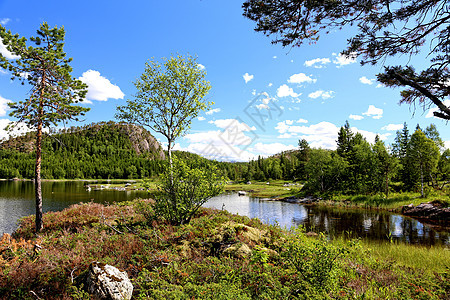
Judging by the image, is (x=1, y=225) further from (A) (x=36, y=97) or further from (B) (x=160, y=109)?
(B) (x=160, y=109)

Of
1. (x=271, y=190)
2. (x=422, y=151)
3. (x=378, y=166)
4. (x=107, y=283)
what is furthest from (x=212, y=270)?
(x=271, y=190)

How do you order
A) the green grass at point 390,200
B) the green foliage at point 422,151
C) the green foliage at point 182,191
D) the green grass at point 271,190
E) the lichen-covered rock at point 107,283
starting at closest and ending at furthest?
the lichen-covered rock at point 107,283, the green foliage at point 182,191, the green grass at point 390,200, the green foliage at point 422,151, the green grass at point 271,190

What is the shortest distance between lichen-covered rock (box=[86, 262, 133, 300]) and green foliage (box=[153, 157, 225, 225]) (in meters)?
5.26

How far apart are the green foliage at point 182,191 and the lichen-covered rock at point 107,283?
5258 mm

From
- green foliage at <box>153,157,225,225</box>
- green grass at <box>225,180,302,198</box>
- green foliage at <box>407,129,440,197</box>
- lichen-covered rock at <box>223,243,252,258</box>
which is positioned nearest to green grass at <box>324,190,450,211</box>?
green foliage at <box>407,129,440,197</box>

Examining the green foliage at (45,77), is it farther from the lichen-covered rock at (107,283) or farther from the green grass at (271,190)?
the green grass at (271,190)

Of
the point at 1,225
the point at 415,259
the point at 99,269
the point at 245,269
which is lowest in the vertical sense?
the point at 1,225

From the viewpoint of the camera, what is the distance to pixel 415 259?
1040 centimetres

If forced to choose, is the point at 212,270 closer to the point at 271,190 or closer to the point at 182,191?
the point at 182,191

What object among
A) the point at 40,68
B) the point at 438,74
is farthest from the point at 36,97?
the point at 438,74

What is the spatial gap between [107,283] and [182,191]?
5836mm

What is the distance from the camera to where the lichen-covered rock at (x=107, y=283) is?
472 centimetres

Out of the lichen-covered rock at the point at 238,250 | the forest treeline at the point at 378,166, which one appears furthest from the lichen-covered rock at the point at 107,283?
the forest treeline at the point at 378,166

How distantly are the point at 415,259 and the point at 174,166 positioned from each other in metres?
12.6
